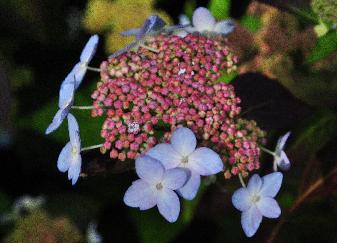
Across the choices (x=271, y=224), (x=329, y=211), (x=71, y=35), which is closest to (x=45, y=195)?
(x=71, y=35)

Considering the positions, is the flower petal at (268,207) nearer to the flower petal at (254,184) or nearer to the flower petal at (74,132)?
the flower petal at (254,184)

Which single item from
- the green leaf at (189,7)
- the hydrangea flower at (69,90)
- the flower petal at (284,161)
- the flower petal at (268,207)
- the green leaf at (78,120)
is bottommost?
the green leaf at (78,120)

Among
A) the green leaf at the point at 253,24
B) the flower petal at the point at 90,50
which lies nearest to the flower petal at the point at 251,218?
the flower petal at the point at 90,50

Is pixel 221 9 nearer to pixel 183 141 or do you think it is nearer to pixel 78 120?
pixel 78 120

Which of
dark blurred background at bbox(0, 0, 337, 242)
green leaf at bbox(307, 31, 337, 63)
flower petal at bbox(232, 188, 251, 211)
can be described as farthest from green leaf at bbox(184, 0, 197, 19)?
flower petal at bbox(232, 188, 251, 211)

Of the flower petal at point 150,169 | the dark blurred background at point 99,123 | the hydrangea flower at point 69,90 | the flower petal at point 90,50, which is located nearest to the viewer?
the flower petal at point 150,169

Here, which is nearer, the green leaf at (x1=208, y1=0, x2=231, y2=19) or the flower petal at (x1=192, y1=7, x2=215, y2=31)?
the flower petal at (x1=192, y1=7, x2=215, y2=31)

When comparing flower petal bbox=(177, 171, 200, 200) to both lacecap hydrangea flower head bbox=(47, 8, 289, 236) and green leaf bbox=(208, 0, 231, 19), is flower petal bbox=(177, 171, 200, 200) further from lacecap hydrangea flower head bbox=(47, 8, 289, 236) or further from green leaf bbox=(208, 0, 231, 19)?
green leaf bbox=(208, 0, 231, 19)

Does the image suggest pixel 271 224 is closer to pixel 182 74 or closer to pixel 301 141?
pixel 301 141

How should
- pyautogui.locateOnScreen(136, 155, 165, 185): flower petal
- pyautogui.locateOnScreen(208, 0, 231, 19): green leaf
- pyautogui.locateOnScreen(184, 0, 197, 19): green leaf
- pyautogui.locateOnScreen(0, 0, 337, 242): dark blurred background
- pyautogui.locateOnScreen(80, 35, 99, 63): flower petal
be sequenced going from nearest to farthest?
1. pyautogui.locateOnScreen(136, 155, 165, 185): flower petal
2. pyautogui.locateOnScreen(80, 35, 99, 63): flower petal
3. pyautogui.locateOnScreen(0, 0, 337, 242): dark blurred background
4. pyautogui.locateOnScreen(208, 0, 231, 19): green leaf
5. pyautogui.locateOnScreen(184, 0, 197, 19): green leaf
